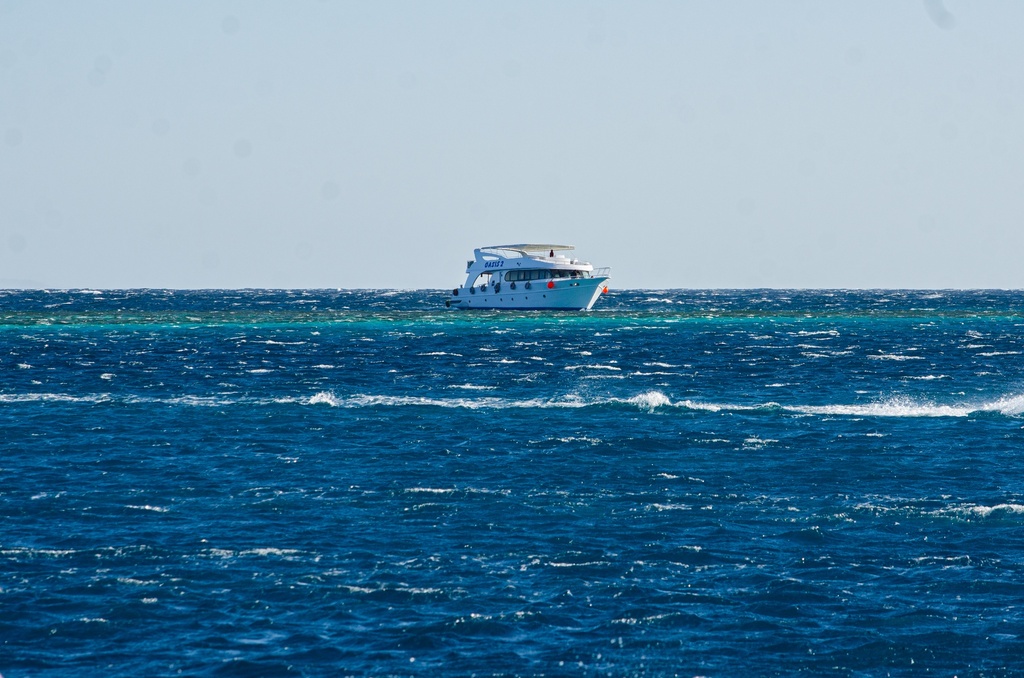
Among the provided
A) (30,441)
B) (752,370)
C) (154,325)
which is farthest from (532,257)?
(30,441)

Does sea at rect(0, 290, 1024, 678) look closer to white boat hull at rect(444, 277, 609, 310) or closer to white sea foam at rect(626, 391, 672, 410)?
white sea foam at rect(626, 391, 672, 410)

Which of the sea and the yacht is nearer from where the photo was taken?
the sea

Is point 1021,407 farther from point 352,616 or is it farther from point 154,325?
point 154,325

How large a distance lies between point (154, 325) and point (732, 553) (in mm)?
83708

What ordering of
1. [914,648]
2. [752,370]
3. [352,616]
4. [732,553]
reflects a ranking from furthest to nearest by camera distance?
[752,370]
[732,553]
[352,616]
[914,648]

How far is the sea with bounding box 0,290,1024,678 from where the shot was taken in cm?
1623

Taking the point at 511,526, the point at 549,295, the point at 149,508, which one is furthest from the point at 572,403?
the point at 549,295

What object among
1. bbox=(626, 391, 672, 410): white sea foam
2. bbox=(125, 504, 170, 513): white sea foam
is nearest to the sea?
bbox=(125, 504, 170, 513): white sea foam

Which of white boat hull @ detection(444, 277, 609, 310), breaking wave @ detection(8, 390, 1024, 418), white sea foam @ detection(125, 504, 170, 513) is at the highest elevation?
white boat hull @ detection(444, 277, 609, 310)

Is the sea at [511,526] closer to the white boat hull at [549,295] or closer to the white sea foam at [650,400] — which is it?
the white sea foam at [650,400]

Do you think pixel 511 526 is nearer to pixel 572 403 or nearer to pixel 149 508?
pixel 149 508

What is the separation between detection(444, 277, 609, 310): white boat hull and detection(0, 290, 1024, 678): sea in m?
64.6

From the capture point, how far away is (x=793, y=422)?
3969 cm

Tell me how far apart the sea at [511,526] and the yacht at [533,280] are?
212ft
